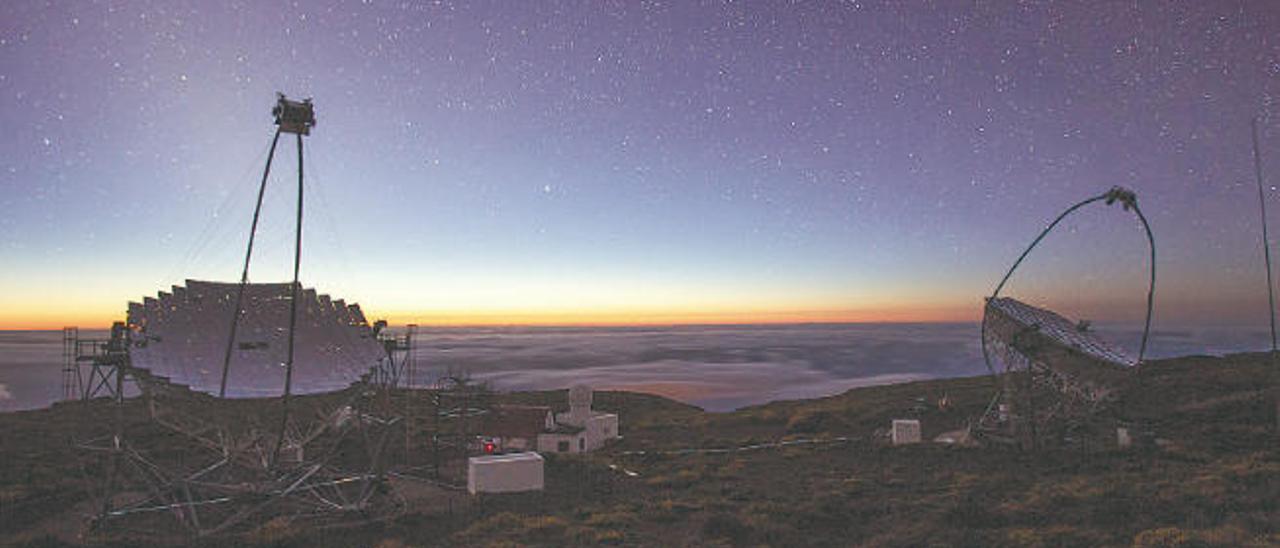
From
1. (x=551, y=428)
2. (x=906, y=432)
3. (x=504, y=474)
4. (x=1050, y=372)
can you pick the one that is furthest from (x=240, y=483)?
(x=1050, y=372)

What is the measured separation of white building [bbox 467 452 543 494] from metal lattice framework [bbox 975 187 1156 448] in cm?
1999

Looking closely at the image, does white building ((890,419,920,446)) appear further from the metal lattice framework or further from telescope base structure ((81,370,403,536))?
telescope base structure ((81,370,403,536))

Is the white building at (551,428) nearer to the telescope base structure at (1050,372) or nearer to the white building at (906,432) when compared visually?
the white building at (906,432)

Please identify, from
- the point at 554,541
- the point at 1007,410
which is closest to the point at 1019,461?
the point at 1007,410

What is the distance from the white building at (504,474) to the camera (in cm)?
2545

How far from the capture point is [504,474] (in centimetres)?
2577

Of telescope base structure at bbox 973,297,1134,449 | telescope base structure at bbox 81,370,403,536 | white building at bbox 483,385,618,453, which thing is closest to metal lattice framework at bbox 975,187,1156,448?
telescope base structure at bbox 973,297,1134,449

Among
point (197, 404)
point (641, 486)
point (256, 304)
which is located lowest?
point (641, 486)

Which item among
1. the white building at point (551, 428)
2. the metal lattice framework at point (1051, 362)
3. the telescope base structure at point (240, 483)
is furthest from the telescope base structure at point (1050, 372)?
the telescope base structure at point (240, 483)

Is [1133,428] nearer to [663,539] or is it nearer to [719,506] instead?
[719,506]

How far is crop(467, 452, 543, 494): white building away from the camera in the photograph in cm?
2545

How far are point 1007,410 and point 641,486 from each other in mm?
17613

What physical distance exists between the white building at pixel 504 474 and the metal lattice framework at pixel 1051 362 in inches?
787

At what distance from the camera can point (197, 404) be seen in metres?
19.0
